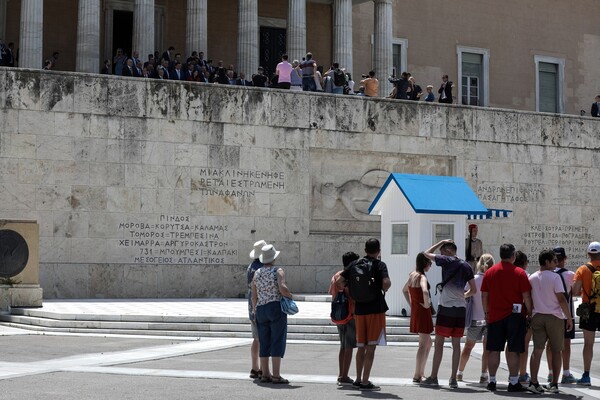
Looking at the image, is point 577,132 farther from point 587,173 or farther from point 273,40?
point 273,40

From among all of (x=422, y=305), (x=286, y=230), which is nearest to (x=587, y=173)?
(x=286, y=230)

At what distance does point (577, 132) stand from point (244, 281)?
38.9 ft

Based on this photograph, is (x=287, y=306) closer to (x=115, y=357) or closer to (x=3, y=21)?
(x=115, y=357)

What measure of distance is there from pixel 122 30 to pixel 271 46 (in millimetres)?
5597

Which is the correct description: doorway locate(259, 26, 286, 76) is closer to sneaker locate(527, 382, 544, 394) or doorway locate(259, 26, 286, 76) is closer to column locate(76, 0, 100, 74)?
column locate(76, 0, 100, 74)

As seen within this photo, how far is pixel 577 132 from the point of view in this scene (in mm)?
31969

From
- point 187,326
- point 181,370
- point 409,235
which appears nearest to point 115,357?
point 181,370

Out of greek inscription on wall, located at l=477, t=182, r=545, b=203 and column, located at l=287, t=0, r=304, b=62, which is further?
column, located at l=287, t=0, r=304, b=62

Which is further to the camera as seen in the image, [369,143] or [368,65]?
[368,65]

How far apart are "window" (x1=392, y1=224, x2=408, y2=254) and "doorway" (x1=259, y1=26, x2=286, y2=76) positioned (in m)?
18.9

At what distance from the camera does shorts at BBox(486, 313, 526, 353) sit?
1268 cm

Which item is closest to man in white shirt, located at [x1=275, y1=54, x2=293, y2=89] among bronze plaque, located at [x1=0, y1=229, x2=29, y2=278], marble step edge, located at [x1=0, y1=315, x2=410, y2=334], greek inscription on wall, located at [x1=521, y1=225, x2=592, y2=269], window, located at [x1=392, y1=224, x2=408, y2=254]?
greek inscription on wall, located at [x1=521, y1=225, x2=592, y2=269]

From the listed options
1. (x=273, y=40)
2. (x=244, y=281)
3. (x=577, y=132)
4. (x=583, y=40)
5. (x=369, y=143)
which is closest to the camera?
(x=244, y=281)

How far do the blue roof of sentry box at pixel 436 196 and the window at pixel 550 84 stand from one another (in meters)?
25.3
